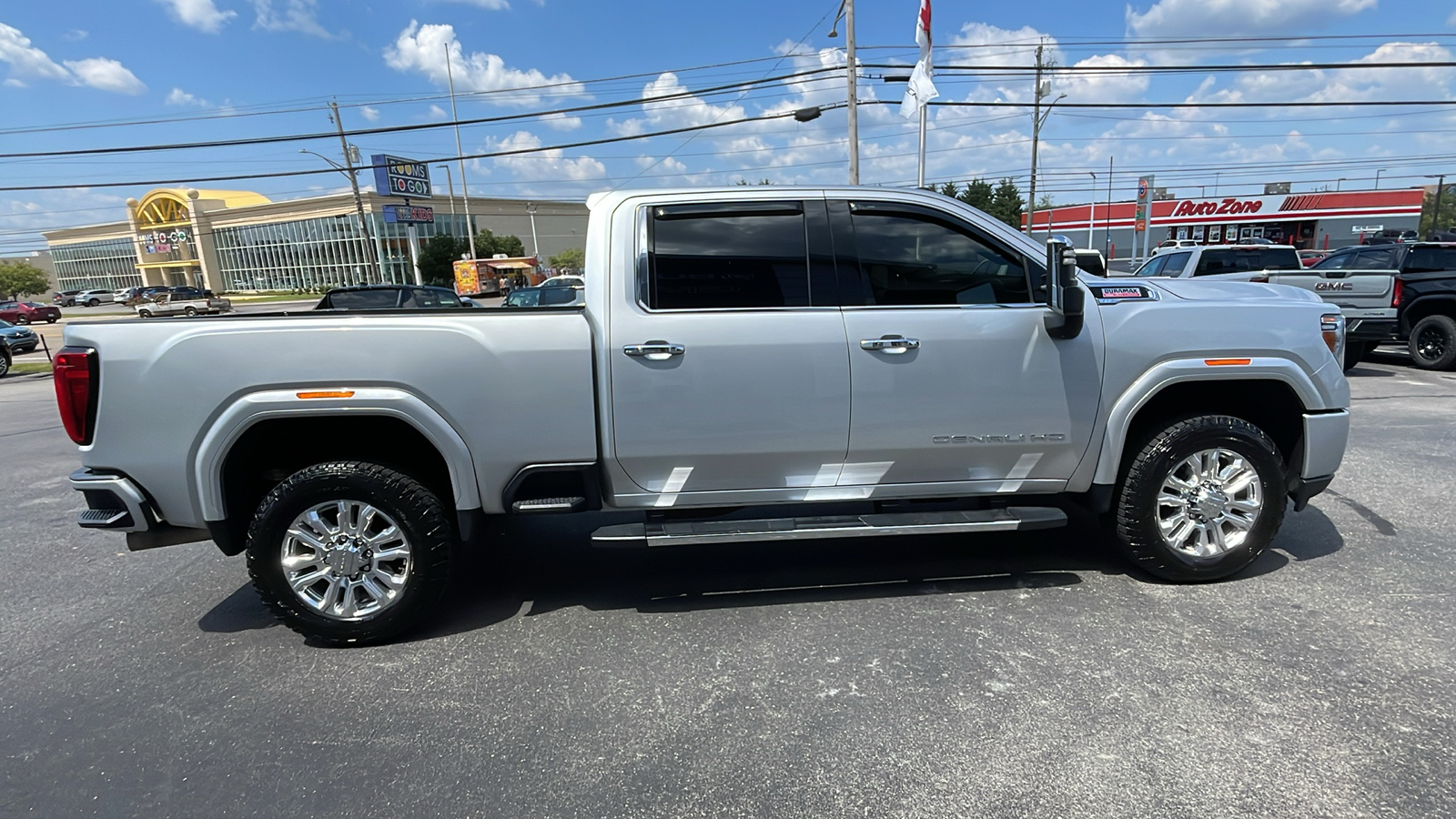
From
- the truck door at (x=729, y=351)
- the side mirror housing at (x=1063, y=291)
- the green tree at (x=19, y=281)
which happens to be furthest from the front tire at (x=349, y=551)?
the green tree at (x=19, y=281)

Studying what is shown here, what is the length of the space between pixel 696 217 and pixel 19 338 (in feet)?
93.7

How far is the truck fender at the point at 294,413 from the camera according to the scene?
3258mm

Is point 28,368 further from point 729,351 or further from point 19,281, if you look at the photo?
point 19,281

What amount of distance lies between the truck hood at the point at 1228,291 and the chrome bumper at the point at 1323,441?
62cm

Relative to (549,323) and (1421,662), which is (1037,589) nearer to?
(1421,662)

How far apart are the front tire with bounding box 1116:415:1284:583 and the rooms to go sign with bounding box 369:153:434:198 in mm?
54613

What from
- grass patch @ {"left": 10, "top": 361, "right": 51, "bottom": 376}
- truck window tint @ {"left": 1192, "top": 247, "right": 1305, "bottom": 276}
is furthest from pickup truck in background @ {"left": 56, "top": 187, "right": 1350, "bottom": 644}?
grass patch @ {"left": 10, "top": 361, "right": 51, "bottom": 376}

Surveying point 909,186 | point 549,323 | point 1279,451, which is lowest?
point 1279,451

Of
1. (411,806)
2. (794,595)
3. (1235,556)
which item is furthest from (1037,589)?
(411,806)

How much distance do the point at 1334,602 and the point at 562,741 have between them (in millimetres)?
3622

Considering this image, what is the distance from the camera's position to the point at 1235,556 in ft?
12.5

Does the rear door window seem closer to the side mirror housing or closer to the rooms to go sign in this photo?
the side mirror housing

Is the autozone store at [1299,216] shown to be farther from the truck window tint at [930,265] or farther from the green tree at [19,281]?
the green tree at [19,281]

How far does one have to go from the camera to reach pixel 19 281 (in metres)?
78.0
